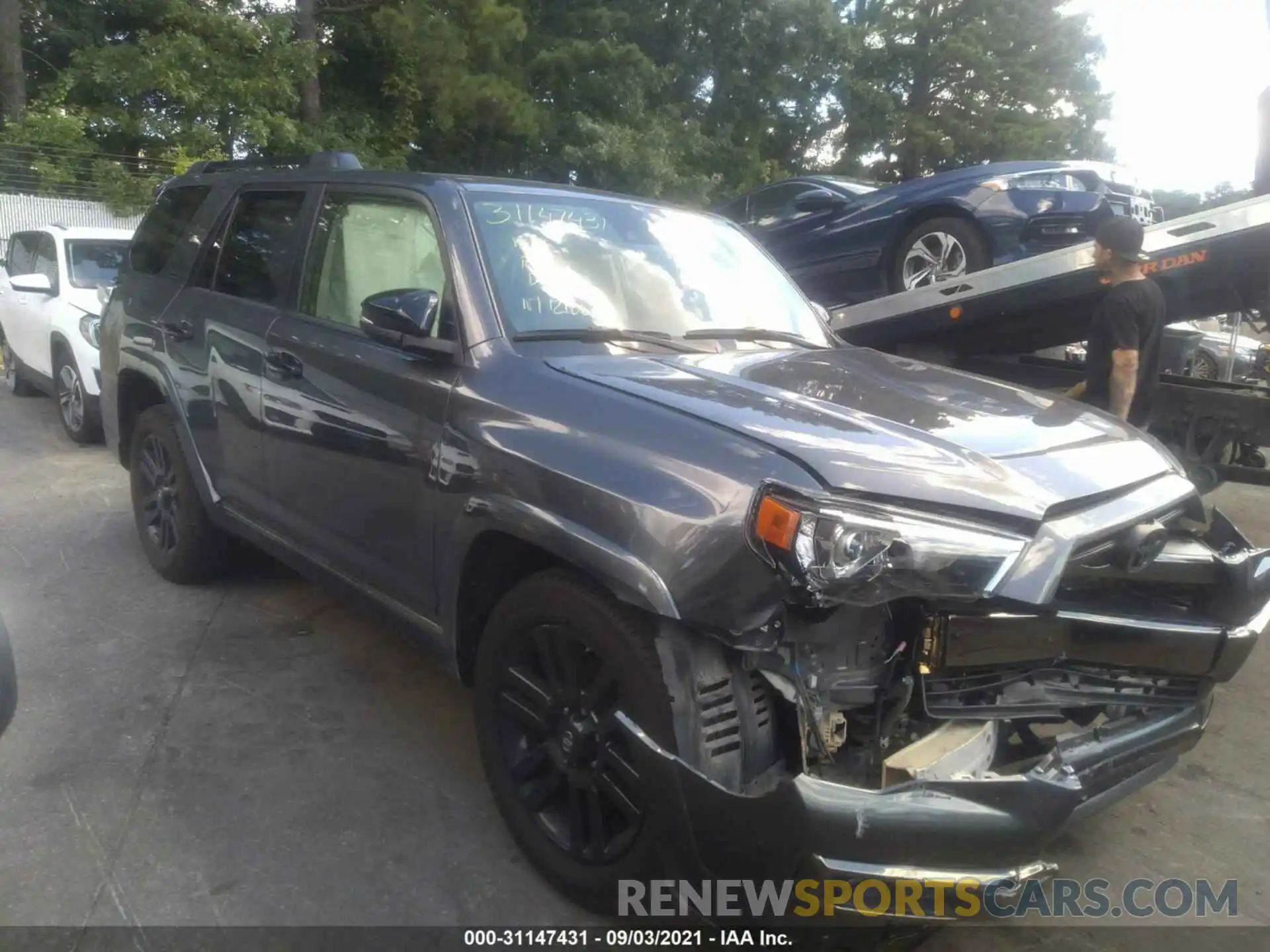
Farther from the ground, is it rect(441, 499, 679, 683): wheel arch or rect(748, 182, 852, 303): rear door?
rect(748, 182, 852, 303): rear door

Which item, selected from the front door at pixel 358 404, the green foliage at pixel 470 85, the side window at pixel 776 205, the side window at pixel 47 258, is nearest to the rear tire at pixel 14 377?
the side window at pixel 47 258

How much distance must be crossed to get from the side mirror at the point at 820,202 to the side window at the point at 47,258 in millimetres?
6131

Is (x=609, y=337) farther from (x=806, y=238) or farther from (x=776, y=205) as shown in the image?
(x=776, y=205)

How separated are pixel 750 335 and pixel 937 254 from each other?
14.7 feet

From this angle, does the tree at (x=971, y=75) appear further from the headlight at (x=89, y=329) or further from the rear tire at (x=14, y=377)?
the headlight at (x=89, y=329)

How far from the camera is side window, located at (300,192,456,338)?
11.2ft

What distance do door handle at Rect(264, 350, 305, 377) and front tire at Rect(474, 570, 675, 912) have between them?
142 cm

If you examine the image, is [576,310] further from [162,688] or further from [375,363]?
[162,688]

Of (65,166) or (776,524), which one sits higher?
(65,166)

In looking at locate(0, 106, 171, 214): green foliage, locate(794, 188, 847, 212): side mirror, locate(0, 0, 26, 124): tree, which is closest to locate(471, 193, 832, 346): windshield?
locate(794, 188, 847, 212): side mirror

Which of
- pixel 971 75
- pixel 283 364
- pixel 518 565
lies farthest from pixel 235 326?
pixel 971 75

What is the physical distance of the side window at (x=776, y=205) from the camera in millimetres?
9000

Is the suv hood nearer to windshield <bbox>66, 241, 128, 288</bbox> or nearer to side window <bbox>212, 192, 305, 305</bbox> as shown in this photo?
side window <bbox>212, 192, 305, 305</bbox>

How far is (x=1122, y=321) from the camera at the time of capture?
16.2 feet
